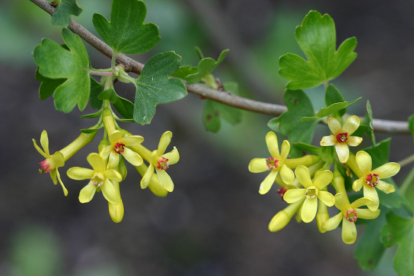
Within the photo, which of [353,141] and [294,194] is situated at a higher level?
[353,141]

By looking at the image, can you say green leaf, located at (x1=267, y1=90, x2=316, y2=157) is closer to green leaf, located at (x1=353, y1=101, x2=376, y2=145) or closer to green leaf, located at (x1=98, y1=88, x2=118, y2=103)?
green leaf, located at (x1=353, y1=101, x2=376, y2=145)

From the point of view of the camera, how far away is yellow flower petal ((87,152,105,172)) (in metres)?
0.79

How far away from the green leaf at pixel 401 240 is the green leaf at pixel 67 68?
3.10 ft

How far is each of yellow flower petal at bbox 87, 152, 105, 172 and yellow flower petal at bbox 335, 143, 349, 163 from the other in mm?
538

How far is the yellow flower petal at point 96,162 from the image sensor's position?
2.59 ft

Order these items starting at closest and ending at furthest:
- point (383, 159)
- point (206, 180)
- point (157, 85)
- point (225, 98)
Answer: point (157, 85) → point (383, 159) → point (225, 98) → point (206, 180)

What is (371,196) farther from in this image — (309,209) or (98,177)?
(98,177)

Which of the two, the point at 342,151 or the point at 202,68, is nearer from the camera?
the point at 342,151

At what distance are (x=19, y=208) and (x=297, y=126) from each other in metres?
2.95

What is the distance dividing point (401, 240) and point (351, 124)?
1.70 feet

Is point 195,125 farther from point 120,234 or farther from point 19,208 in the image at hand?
point 19,208

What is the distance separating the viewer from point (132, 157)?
838 mm

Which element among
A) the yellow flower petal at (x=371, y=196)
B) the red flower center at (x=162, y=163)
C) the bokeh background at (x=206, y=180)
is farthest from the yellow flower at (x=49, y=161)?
the bokeh background at (x=206, y=180)

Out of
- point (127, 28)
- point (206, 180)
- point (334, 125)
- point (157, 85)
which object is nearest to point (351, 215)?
point (334, 125)
